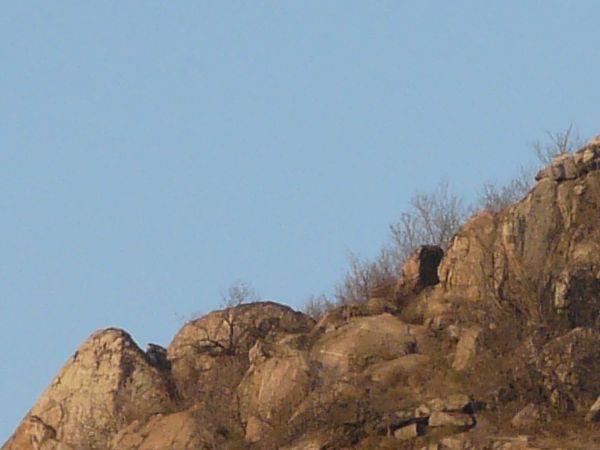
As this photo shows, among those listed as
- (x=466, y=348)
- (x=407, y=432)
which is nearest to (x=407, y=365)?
(x=466, y=348)

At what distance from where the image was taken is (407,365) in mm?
42094

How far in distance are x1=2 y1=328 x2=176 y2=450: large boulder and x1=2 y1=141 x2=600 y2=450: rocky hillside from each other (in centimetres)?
4

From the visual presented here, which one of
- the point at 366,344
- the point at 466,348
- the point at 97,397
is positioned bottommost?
the point at 466,348

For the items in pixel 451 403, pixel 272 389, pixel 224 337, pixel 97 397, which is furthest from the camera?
pixel 224 337

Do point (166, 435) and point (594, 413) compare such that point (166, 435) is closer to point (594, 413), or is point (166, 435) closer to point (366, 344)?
point (366, 344)

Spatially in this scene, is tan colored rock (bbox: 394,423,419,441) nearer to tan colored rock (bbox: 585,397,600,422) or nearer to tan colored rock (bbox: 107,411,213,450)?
tan colored rock (bbox: 585,397,600,422)

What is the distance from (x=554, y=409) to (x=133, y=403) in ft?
38.0

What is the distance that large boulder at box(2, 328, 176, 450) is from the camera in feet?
150

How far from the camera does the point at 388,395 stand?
135 ft

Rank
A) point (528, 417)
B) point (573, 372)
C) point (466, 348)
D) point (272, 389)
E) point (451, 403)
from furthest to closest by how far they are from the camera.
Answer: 1. point (272, 389)
2. point (466, 348)
3. point (451, 403)
4. point (573, 372)
5. point (528, 417)

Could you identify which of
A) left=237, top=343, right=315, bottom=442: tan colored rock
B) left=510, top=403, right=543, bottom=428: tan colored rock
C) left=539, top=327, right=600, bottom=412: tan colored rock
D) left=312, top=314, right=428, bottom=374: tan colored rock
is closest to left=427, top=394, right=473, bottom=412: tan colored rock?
left=510, top=403, right=543, bottom=428: tan colored rock

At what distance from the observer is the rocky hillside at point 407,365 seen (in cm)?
3962

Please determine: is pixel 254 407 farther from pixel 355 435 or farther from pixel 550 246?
pixel 550 246

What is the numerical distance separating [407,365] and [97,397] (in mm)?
8689
